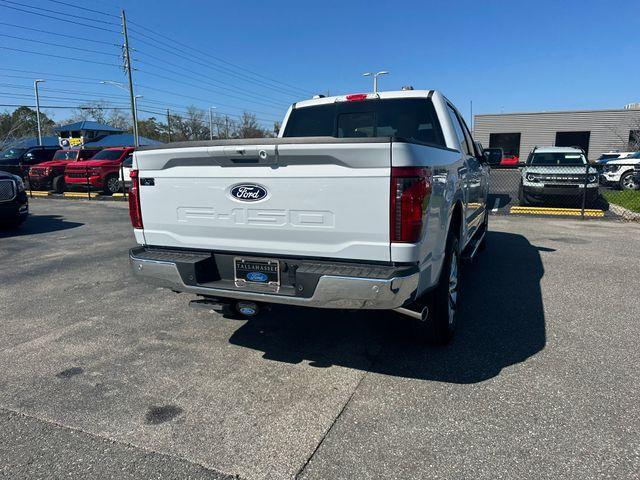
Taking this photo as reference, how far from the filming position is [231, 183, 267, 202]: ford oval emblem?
3.21m

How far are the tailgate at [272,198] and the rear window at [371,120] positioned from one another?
5.76 feet

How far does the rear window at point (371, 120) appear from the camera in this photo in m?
4.68

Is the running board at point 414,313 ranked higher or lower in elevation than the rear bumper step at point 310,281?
lower

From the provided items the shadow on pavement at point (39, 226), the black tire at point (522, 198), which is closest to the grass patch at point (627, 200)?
the black tire at point (522, 198)

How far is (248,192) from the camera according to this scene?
3.25m

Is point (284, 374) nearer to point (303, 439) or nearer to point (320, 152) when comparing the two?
point (303, 439)

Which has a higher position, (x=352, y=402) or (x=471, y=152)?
(x=471, y=152)

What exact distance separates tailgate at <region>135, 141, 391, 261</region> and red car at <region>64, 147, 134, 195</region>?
1654cm

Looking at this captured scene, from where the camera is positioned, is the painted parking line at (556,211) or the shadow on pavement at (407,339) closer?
the shadow on pavement at (407,339)

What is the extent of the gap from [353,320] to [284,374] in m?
1.27

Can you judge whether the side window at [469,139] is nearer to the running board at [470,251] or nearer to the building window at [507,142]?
the running board at [470,251]

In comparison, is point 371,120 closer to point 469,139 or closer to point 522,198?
point 469,139

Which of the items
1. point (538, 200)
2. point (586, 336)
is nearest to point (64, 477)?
point (586, 336)

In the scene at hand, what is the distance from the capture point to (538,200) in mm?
14328
